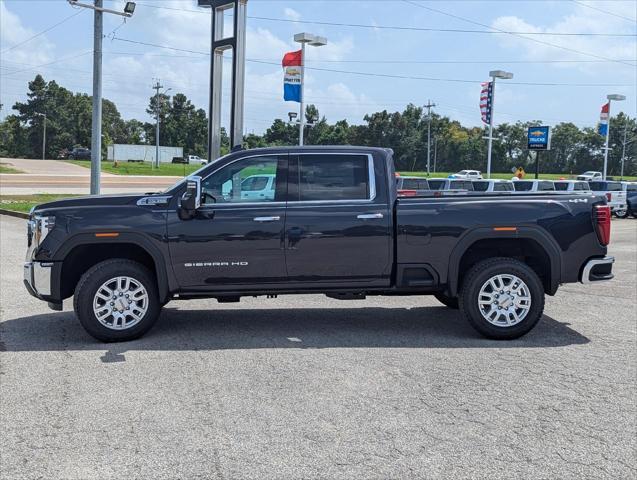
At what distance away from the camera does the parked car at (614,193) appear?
107 feet

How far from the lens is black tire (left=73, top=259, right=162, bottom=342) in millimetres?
6836

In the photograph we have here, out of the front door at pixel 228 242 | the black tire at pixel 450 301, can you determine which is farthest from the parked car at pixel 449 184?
the front door at pixel 228 242

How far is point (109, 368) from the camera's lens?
19.8 ft

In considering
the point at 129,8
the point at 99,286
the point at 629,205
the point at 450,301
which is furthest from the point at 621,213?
the point at 99,286

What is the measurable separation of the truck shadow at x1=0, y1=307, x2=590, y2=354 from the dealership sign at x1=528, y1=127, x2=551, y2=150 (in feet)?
139

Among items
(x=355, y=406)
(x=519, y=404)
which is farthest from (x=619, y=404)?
(x=355, y=406)

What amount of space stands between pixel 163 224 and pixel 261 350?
1596mm

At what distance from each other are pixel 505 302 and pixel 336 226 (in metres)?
1.91

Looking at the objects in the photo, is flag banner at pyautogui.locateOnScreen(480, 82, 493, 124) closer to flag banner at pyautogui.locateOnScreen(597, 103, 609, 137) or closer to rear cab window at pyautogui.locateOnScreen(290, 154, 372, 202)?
flag banner at pyautogui.locateOnScreen(597, 103, 609, 137)

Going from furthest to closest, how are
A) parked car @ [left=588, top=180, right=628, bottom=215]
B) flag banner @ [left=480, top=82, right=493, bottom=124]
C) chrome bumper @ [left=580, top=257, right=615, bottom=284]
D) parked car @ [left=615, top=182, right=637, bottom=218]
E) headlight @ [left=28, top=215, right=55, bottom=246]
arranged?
1. flag banner @ [left=480, top=82, right=493, bottom=124]
2. parked car @ [left=615, top=182, right=637, bottom=218]
3. parked car @ [left=588, top=180, right=628, bottom=215]
4. chrome bumper @ [left=580, top=257, right=615, bottom=284]
5. headlight @ [left=28, top=215, right=55, bottom=246]

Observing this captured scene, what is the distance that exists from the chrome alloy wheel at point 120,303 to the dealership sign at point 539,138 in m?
45.0

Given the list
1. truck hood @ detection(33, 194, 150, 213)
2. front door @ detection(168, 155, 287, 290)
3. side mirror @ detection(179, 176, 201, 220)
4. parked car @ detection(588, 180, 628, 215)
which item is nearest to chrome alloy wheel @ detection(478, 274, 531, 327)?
front door @ detection(168, 155, 287, 290)

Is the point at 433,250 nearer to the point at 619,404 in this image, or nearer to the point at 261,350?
the point at 261,350

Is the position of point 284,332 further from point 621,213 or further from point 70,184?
point 70,184
